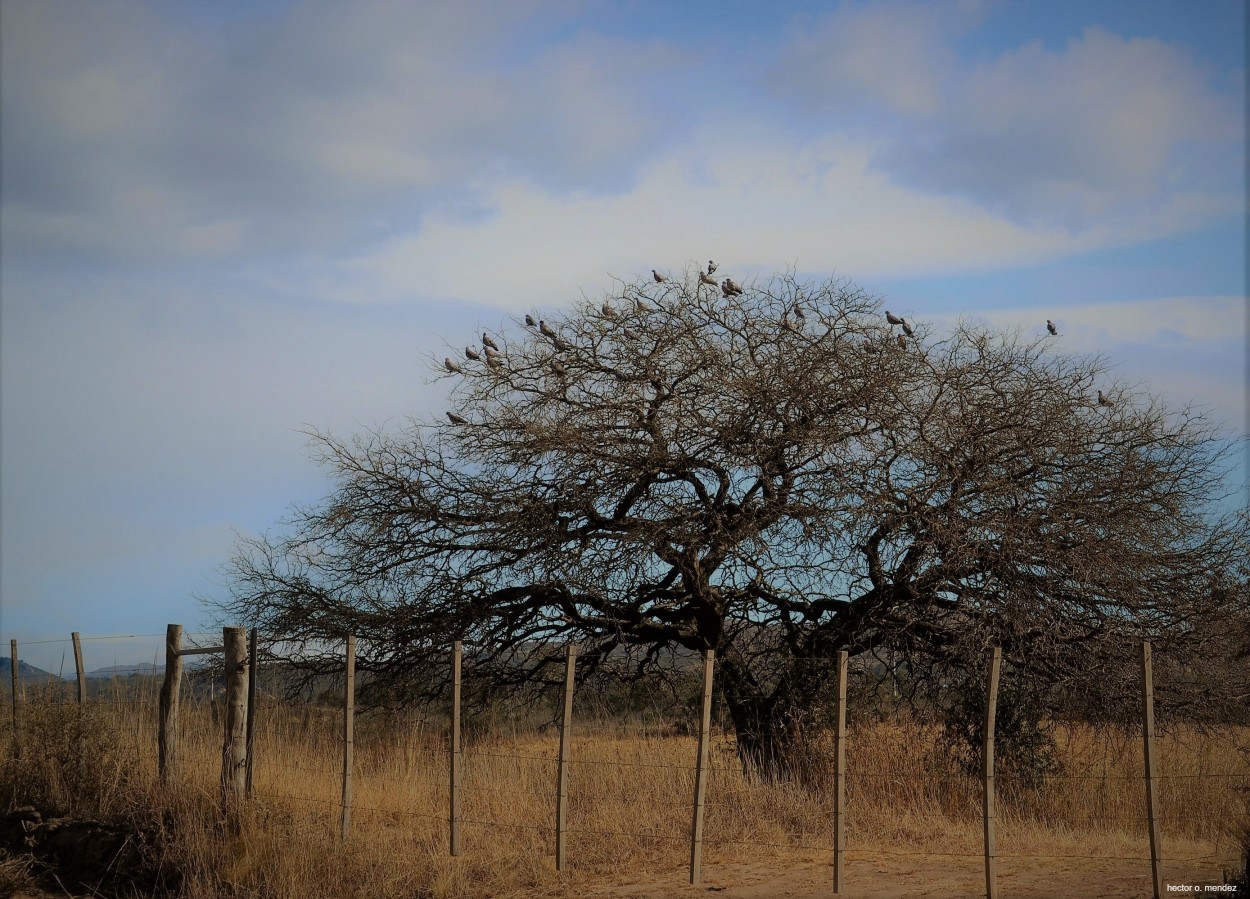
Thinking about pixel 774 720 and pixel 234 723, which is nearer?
pixel 234 723

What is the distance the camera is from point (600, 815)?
10836mm

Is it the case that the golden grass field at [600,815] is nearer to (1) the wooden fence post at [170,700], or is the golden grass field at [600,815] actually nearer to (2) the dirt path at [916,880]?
(2) the dirt path at [916,880]

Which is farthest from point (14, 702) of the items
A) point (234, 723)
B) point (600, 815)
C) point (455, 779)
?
point (600, 815)

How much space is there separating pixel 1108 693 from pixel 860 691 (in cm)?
313

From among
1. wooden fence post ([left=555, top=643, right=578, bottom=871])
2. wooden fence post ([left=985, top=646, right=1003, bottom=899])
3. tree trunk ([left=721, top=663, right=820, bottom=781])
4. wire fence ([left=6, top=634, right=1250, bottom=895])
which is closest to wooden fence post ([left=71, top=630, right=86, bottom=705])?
wire fence ([left=6, top=634, right=1250, bottom=895])

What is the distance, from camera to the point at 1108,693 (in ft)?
43.1

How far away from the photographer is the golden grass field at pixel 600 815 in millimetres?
9383

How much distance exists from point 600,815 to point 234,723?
3870 mm

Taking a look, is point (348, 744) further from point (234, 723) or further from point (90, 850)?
point (90, 850)

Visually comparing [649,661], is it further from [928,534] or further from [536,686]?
[928,534]

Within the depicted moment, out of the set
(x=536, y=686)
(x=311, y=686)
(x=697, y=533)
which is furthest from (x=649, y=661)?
(x=311, y=686)

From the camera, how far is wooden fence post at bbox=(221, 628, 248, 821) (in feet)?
35.1

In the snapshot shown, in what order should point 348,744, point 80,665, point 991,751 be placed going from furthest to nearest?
point 80,665
point 348,744
point 991,751

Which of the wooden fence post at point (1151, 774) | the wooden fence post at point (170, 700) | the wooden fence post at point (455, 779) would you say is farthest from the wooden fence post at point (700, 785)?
the wooden fence post at point (170, 700)
